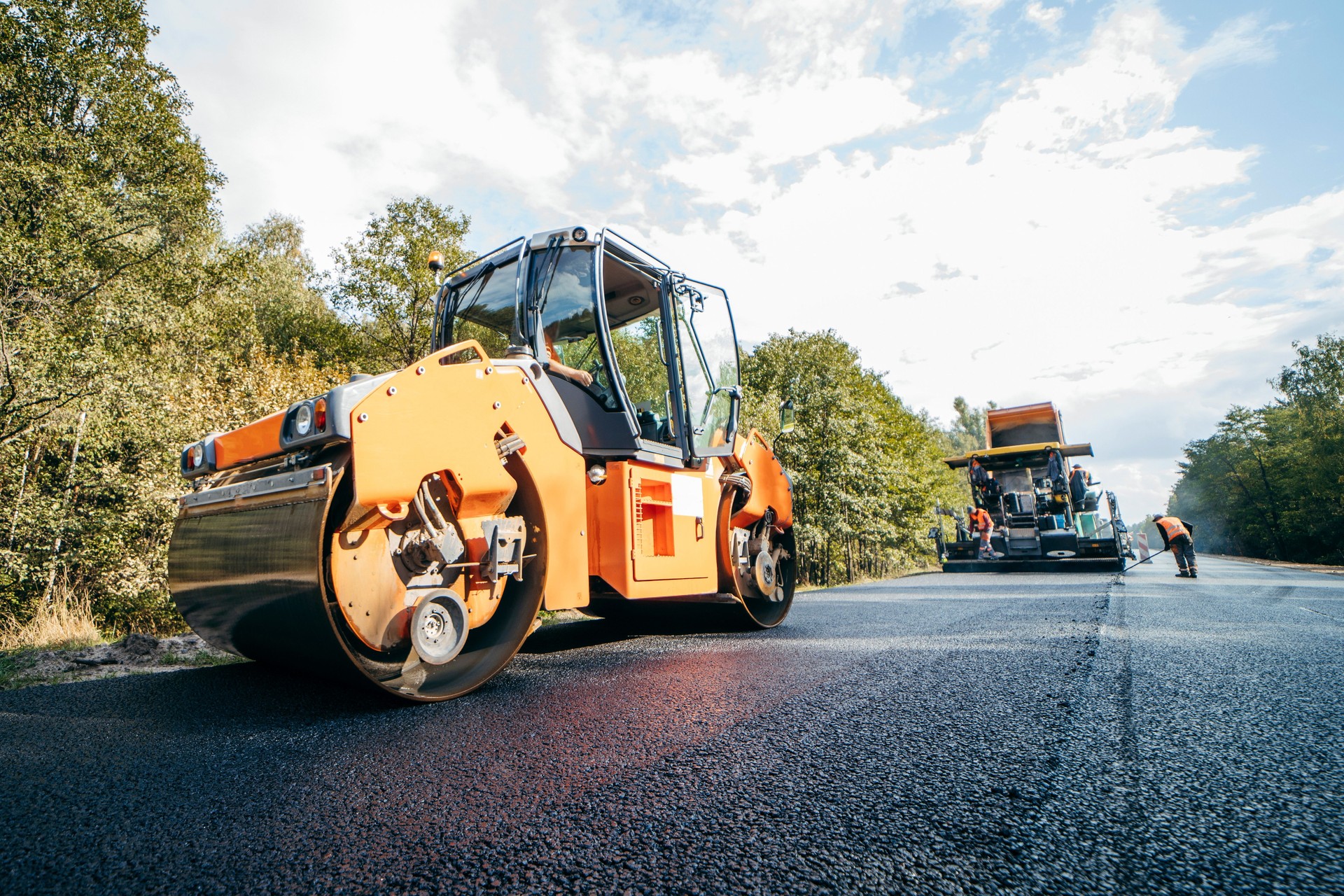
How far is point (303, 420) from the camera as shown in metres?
2.57

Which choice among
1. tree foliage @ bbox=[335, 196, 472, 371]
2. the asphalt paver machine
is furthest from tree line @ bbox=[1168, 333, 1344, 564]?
tree foliage @ bbox=[335, 196, 472, 371]

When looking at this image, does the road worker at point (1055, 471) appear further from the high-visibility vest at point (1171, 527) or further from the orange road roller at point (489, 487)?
the orange road roller at point (489, 487)

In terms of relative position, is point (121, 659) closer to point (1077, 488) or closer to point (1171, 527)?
point (1171, 527)

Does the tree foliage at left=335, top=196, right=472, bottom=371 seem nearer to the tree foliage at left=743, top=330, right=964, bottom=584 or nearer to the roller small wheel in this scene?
the tree foliage at left=743, top=330, right=964, bottom=584

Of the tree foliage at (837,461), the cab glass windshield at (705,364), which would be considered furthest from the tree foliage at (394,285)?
the cab glass windshield at (705,364)

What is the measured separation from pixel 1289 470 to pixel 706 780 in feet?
188

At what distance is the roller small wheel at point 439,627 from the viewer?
107 inches

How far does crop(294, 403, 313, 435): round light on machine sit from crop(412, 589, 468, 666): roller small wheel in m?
0.83

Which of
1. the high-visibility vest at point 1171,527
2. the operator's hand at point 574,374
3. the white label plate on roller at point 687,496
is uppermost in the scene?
the operator's hand at point 574,374

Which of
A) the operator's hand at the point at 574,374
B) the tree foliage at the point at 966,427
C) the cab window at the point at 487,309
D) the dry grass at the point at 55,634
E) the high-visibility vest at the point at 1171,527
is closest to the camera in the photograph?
the operator's hand at the point at 574,374

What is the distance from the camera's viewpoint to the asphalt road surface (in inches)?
51.3

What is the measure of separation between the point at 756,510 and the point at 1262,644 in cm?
322

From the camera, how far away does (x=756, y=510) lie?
5242mm

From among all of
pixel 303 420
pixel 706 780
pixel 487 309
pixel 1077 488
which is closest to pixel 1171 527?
pixel 1077 488
